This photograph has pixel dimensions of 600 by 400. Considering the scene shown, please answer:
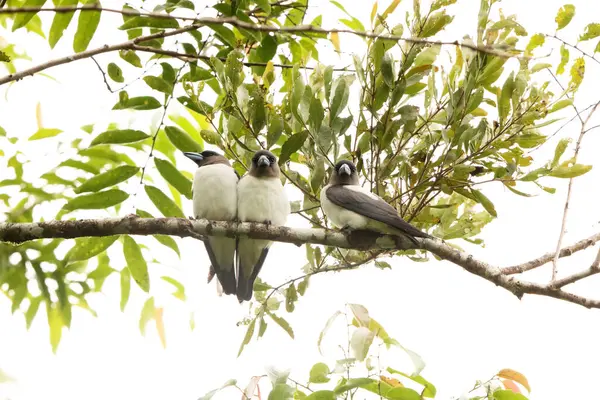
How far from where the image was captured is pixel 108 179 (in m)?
3.18

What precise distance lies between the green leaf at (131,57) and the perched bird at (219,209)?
753 millimetres

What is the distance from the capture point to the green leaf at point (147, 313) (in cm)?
360

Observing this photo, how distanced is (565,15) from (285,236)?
1661mm

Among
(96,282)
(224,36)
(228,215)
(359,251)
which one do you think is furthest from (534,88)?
(96,282)

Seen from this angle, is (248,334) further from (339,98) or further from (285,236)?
(339,98)

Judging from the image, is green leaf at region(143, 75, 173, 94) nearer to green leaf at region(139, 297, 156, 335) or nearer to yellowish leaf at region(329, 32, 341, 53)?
yellowish leaf at region(329, 32, 341, 53)

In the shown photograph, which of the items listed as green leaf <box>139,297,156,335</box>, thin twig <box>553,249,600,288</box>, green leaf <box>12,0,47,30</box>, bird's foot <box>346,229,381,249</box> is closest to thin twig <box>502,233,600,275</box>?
thin twig <box>553,249,600,288</box>

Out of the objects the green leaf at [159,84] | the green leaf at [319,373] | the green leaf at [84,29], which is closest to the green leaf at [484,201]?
the green leaf at [319,373]

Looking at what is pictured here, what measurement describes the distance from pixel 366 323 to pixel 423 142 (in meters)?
0.96

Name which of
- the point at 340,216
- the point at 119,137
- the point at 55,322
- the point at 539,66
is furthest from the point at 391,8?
the point at 55,322

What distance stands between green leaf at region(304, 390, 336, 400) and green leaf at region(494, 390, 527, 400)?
0.69 metres

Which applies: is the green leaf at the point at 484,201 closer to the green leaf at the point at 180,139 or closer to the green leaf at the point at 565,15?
the green leaf at the point at 565,15

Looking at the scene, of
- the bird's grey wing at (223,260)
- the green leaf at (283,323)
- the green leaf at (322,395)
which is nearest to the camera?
the green leaf at (322,395)

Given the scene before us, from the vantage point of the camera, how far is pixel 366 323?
310cm
